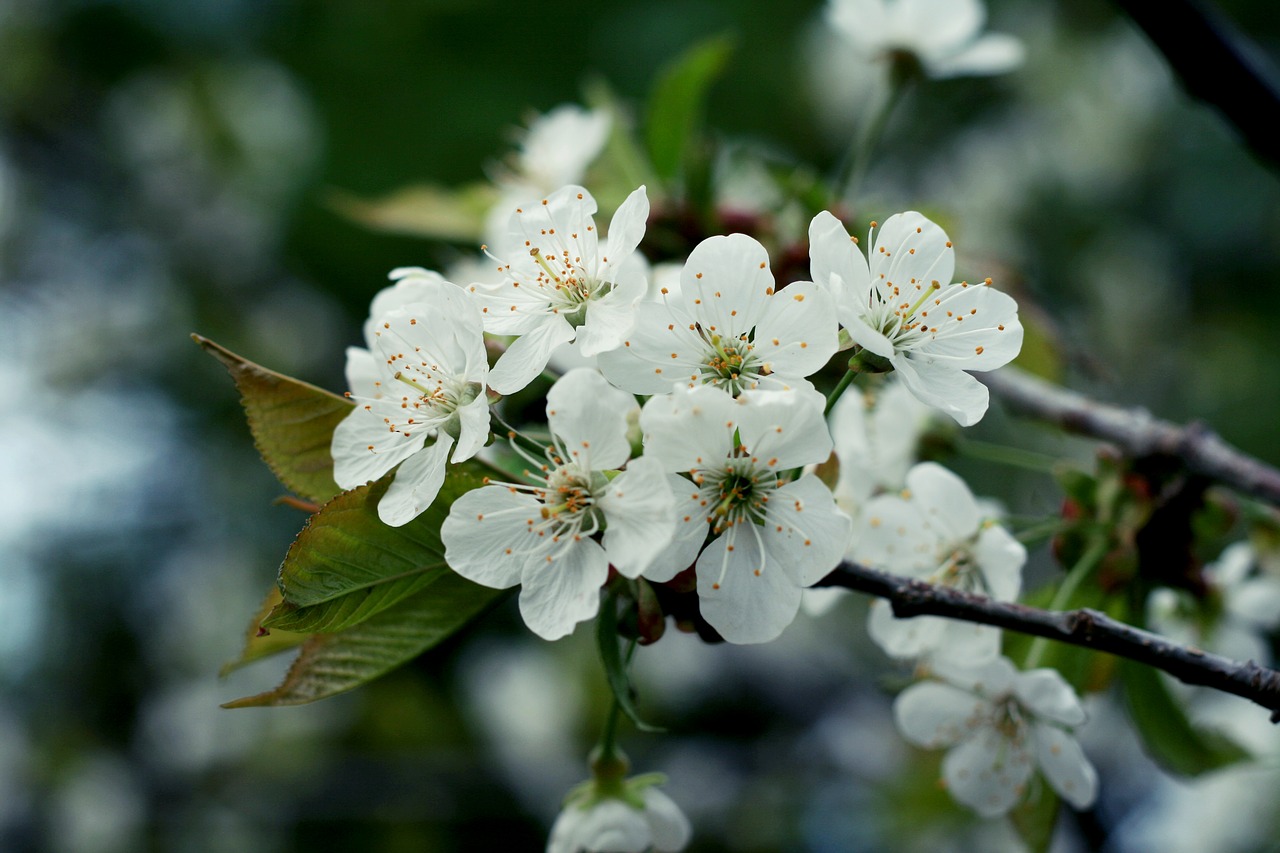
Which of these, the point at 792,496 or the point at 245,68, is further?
the point at 245,68

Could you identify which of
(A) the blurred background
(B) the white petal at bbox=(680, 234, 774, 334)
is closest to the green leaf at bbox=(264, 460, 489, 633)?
(B) the white petal at bbox=(680, 234, 774, 334)

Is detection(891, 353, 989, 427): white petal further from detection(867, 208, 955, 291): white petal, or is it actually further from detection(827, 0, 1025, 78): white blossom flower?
detection(827, 0, 1025, 78): white blossom flower

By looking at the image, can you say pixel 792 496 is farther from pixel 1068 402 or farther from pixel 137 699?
pixel 137 699

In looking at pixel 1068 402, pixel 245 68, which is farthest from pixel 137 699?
pixel 1068 402

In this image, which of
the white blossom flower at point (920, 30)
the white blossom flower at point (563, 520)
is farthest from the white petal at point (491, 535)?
the white blossom flower at point (920, 30)

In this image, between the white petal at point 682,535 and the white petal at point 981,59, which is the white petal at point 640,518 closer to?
the white petal at point 682,535

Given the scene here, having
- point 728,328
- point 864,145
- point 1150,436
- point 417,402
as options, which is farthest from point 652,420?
→ point 864,145

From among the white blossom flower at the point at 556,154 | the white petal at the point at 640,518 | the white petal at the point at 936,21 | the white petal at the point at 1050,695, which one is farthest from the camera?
the white petal at the point at 936,21
